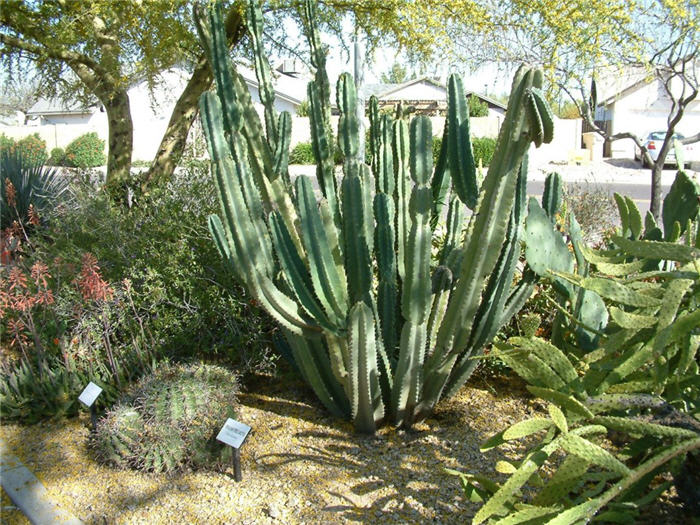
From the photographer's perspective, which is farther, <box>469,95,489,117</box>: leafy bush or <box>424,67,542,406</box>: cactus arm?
<box>469,95,489,117</box>: leafy bush

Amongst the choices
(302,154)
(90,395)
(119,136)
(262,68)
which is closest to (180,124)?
(119,136)

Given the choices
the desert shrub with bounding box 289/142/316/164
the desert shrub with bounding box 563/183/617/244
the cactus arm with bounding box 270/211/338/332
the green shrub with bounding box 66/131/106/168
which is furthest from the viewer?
the green shrub with bounding box 66/131/106/168

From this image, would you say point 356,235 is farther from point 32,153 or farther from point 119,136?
point 32,153

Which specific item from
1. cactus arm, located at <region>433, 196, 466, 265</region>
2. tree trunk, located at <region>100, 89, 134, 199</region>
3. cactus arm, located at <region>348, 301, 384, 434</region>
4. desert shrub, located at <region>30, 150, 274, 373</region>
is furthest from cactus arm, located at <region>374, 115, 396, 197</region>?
tree trunk, located at <region>100, 89, 134, 199</region>

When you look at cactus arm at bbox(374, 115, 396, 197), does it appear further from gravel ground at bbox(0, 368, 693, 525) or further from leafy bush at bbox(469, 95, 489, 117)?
leafy bush at bbox(469, 95, 489, 117)

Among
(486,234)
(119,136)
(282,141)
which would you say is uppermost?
(119,136)

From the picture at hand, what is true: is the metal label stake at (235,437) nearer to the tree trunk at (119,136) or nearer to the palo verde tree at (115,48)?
the palo verde tree at (115,48)

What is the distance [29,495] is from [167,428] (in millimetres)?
772

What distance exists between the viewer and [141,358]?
432 cm

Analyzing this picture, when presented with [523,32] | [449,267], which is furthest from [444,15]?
[449,267]

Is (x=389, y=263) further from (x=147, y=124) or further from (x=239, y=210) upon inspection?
(x=147, y=124)

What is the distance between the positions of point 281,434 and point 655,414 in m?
2.07

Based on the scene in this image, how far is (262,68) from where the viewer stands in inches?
163

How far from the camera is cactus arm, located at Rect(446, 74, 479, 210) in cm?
338
